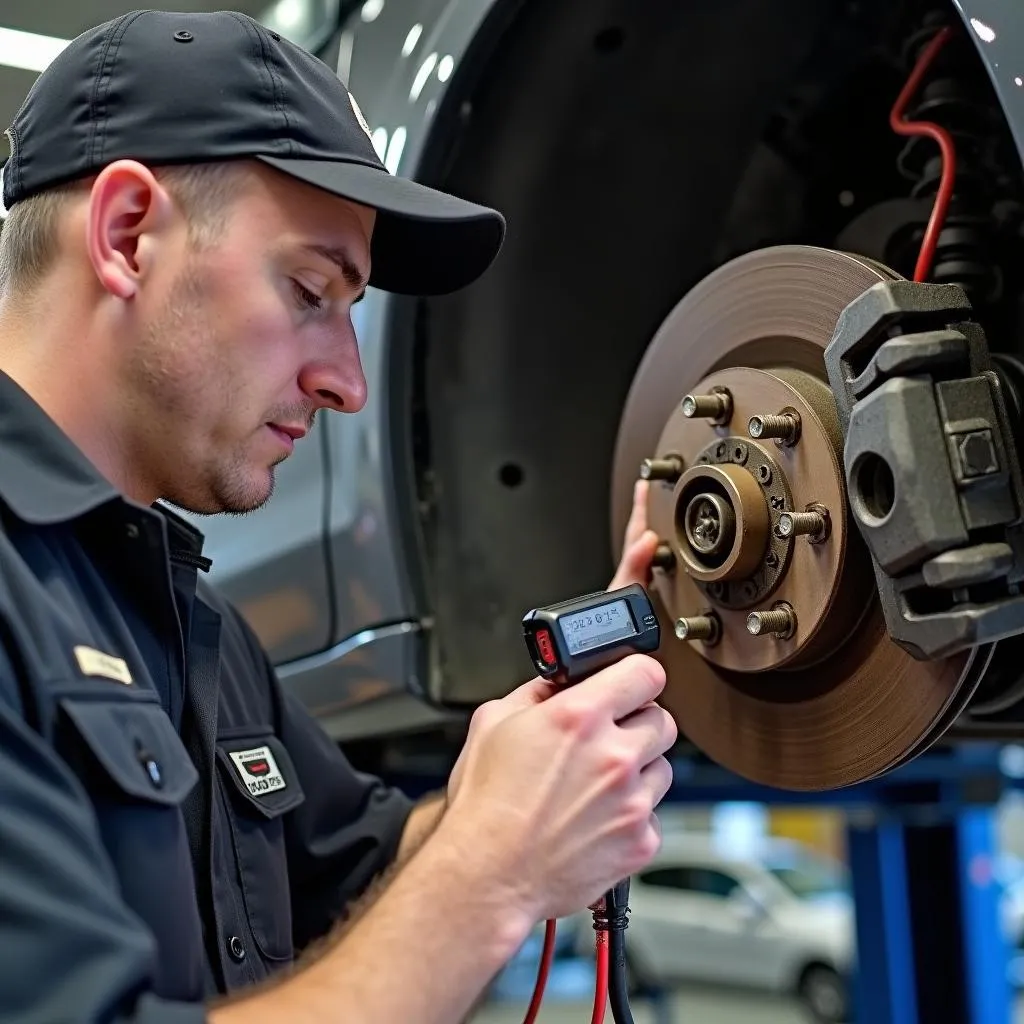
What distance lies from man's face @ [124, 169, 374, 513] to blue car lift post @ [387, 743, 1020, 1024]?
92 cm

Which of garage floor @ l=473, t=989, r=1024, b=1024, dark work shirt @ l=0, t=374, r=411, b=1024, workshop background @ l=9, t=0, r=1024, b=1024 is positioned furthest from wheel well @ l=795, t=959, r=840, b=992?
dark work shirt @ l=0, t=374, r=411, b=1024

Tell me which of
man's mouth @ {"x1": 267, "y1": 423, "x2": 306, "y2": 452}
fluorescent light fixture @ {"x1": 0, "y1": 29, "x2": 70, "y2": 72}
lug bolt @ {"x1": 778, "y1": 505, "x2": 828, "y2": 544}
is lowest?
lug bolt @ {"x1": 778, "y1": 505, "x2": 828, "y2": 544}

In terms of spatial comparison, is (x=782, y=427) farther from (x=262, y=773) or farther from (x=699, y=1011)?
(x=699, y=1011)

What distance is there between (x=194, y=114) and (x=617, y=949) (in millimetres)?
564

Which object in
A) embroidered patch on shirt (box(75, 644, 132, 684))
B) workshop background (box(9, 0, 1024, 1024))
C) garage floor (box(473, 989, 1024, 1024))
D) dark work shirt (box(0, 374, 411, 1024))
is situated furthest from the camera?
garage floor (box(473, 989, 1024, 1024))

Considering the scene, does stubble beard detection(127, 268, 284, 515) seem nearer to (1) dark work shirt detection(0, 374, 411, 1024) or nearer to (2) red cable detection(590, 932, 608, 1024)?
(1) dark work shirt detection(0, 374, 411, 1024)

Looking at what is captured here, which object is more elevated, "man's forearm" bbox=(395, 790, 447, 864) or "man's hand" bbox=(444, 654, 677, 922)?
"man's hand" bbox=(444, 654, 677, 922)

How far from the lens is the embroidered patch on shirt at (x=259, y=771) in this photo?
2.73 ft

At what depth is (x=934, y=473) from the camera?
0.58 meters

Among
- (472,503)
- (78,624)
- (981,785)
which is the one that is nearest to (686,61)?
(472,503)

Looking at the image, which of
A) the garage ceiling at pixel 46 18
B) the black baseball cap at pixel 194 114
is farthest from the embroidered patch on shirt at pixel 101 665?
the garage ceiling at pixel 46 18

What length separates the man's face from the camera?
0.68 metres

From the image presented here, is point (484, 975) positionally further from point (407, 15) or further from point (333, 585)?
point (407, 15)

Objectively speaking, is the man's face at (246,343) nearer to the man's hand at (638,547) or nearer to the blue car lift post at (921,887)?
the man's hand at (638,547)
